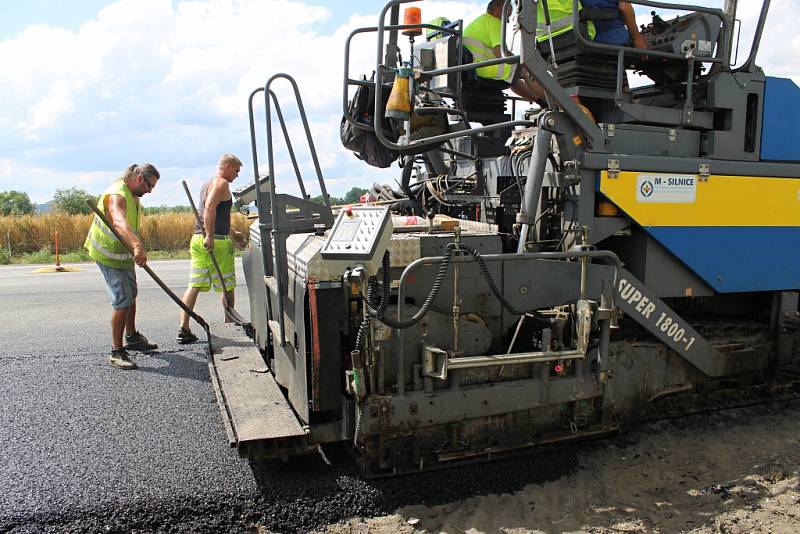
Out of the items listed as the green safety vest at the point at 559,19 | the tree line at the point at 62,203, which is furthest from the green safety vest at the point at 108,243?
the tree line at the point at 62,203

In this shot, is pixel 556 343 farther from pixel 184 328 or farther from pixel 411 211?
pixel 184 328

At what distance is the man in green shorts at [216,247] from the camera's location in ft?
21.0

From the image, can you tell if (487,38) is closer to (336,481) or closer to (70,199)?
(336,481)

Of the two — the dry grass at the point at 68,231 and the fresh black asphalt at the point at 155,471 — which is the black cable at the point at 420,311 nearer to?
the fresh black asphalt at the point at 155,471

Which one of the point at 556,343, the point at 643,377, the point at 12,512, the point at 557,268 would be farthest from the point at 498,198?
the point at 12,512

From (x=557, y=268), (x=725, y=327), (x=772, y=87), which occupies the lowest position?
(x=725, y=327)

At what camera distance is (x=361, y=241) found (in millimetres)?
3258

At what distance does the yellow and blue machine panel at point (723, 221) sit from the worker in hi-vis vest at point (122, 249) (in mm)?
4030

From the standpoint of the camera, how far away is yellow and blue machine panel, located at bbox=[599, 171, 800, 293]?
394cm

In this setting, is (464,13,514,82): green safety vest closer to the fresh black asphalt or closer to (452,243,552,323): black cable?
(452,243,552,323): black cable

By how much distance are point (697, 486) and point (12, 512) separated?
3.64 metres

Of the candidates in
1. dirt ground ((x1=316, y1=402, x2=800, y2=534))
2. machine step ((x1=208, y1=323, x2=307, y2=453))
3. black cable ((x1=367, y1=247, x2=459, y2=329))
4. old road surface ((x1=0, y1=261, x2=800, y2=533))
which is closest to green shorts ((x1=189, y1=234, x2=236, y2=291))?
machine step ((x1=208, y1=323, x2=307, y2=453))

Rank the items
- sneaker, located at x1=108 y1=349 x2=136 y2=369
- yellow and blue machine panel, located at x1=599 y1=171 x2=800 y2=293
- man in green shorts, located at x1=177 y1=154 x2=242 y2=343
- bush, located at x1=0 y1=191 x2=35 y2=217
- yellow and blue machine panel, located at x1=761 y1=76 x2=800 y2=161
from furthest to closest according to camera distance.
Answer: bush, located at x1=0 y1=191 x2=35 y2=217 < man in green shorts, located at x1=177 y1=154 x2=242 y2=343 < sneaker, located at x1=108 y1=349 x2=136 y2=369 < yellow and blue machine panel, located at x1=761 y1=76 x2=800 y2=161 < yellow and blue machine panel, located at x1=599 y1=171 x2=800 y2=293

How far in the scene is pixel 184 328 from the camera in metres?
6.48
